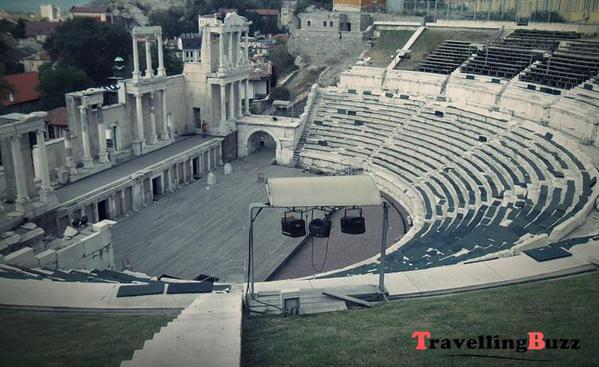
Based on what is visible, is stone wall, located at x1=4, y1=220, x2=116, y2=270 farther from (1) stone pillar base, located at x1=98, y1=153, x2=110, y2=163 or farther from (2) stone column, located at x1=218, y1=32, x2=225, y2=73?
(2) stone column, located at x1=218, y1=32, x2=225, y2=73

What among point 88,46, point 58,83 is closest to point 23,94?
point 58,83

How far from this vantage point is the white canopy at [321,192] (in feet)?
44.4

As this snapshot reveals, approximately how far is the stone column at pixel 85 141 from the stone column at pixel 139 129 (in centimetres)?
461

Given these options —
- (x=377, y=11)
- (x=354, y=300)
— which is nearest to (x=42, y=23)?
(x=377, y=11)

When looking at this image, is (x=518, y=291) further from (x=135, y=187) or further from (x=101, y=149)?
(x=101, y=149)

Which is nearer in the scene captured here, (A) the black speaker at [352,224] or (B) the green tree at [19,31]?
(A) the black speaker at [352,224]

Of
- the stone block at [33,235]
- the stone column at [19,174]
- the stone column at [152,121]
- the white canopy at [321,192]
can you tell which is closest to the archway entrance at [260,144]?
the stone column at [152,121]

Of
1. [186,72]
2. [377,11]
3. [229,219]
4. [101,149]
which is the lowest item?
[229,219]

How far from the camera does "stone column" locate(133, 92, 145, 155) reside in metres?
37.9

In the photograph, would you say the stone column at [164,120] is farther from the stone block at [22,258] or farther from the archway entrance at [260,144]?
the stone block at [22,258]

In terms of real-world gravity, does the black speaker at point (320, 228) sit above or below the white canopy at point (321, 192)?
below

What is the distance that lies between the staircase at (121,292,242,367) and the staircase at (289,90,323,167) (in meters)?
32.1

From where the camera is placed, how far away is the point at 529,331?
435 inches

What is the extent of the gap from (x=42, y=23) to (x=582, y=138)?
62526 mm
